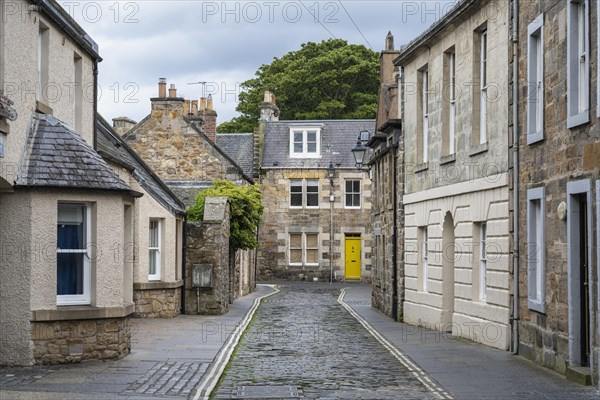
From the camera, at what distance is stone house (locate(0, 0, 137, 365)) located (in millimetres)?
14828

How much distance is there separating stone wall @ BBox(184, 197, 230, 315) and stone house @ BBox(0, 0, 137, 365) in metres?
10.8

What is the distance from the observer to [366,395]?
12.4 m

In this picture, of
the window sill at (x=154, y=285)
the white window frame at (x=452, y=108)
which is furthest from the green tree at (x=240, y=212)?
the white window frame at (x=452, y=108)

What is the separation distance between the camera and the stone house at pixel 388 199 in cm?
2698

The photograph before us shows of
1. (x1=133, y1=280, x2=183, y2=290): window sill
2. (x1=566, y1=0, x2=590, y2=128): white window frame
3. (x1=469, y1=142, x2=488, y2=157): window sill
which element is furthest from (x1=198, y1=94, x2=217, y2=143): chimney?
(x1=566, y1=0, x2=590, y2=128): white window frame

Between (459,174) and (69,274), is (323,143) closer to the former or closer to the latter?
(459,174)

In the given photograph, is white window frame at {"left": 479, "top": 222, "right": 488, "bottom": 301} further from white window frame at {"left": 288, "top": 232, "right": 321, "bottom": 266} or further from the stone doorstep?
white window frame at {"left": 288, "top": 232, "right": 321, "bottom": 266}

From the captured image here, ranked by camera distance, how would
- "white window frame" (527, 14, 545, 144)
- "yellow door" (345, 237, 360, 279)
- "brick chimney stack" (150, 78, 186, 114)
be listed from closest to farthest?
1. "white window frame" (527, 14, 545, 144)
2. "brick chimney stack" (150, 78, 186, 114)
3. "yellow door" (345, 237, 360, 279)

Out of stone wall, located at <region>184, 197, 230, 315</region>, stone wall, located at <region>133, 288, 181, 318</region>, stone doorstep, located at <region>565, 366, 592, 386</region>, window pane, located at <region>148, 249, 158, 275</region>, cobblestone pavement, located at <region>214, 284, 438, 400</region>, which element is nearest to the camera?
cobblestone pavement, located at <region>214, 284, 438, 400</region>

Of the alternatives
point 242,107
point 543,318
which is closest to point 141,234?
point 543,318

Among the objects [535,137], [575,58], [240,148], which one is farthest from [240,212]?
[240,148]

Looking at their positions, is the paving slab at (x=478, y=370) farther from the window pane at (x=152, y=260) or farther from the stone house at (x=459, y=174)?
the window pane at (x=152, y=260)

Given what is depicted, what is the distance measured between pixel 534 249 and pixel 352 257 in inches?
1424

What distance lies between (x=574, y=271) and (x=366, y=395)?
3.83m
